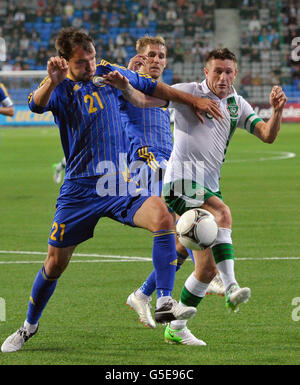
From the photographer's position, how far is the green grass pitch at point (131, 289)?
5.92 meters

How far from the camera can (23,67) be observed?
135ft

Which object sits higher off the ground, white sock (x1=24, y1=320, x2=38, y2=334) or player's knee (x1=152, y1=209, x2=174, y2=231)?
player's knee (x1=152, y1=209, x2=174, y2=231)

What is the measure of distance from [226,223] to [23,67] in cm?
3604

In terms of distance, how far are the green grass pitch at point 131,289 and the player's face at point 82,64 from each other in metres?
1.94

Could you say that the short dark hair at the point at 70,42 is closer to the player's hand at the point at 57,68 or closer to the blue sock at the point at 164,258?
the player's hand at the point at 57,68

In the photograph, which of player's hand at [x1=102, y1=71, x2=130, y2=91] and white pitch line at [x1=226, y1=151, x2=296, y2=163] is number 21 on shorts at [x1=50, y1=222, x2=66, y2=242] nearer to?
player's hand at [x1=102, y1=71, x2=130, y2=91]

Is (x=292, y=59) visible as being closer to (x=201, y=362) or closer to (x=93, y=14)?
(x=93, y=14)

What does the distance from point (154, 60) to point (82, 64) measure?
1.76 meters

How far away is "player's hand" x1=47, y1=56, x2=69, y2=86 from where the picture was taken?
18.4 feet

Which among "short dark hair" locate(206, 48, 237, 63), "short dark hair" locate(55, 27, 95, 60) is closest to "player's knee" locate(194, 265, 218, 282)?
"short dark hair" locate(206, 48, 237, 63)

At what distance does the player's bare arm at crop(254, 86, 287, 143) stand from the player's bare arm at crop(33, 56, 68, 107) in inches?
61.5

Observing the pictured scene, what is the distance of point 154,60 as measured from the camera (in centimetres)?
794

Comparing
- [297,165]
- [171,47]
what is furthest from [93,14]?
[297,165]

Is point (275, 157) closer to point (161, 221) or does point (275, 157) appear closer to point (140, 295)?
point (140, 295)
